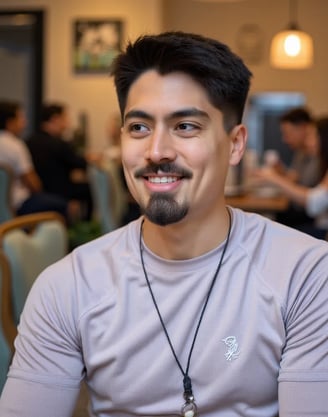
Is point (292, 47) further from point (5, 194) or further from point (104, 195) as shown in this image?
point (5, 194)

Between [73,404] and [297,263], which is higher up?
[297,263]

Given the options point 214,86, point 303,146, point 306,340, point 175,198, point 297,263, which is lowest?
point 303,146

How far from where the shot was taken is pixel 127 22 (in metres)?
8.28

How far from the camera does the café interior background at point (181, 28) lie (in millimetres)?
8352

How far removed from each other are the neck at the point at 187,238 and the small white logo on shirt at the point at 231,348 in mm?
164

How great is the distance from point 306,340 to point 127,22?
740 centimetres

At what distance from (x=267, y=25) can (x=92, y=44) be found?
2.03 metres

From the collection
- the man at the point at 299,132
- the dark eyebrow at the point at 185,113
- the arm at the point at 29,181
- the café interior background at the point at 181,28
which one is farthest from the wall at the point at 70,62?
the dark eyebrow at the point at 185,113

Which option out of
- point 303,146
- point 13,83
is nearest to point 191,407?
point 303,146

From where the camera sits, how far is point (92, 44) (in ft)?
27.7

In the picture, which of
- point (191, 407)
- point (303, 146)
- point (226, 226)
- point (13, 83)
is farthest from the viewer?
point (13, 83)

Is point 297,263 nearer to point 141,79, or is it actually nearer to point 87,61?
point 141,79

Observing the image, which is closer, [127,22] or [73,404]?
[73,404]

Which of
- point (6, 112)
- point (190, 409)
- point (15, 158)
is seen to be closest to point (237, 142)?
point (190, 409)
